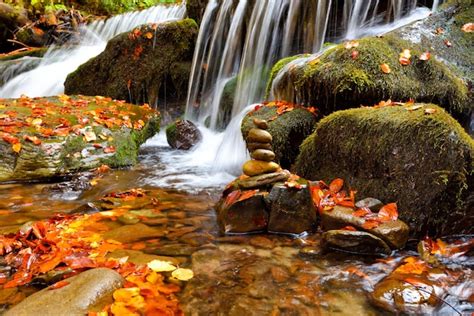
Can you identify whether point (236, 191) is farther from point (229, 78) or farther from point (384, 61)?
point (229, 78)

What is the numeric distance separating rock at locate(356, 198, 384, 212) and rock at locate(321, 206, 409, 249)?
0.12 m

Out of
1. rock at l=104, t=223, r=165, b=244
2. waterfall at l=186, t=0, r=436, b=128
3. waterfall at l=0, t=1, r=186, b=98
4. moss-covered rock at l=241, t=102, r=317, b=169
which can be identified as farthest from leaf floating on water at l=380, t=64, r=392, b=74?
waterfall at l=0, t=1, r=186, b=98

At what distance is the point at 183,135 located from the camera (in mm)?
8414

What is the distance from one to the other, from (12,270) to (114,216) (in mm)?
1270

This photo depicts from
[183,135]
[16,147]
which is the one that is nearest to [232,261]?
[16,147]

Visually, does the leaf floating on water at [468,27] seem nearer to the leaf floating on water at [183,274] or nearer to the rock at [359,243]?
the rock at [359,243]

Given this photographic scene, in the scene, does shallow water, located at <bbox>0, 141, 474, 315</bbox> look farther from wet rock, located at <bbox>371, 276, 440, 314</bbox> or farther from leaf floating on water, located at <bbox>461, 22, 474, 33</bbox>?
leaf floating on water, located at <bbox>461, 22, 474, 33</bbox>

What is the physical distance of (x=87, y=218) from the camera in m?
3.99

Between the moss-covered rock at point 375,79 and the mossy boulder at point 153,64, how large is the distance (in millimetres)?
5801

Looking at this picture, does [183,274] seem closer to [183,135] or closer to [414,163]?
[414,163]

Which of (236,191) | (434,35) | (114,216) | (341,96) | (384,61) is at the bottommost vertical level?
(114,216)

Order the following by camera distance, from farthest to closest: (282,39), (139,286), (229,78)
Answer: (229,78) → (282,39) → (139,286)

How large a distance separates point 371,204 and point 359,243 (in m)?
0.56

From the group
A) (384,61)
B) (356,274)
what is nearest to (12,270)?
(356,274)
